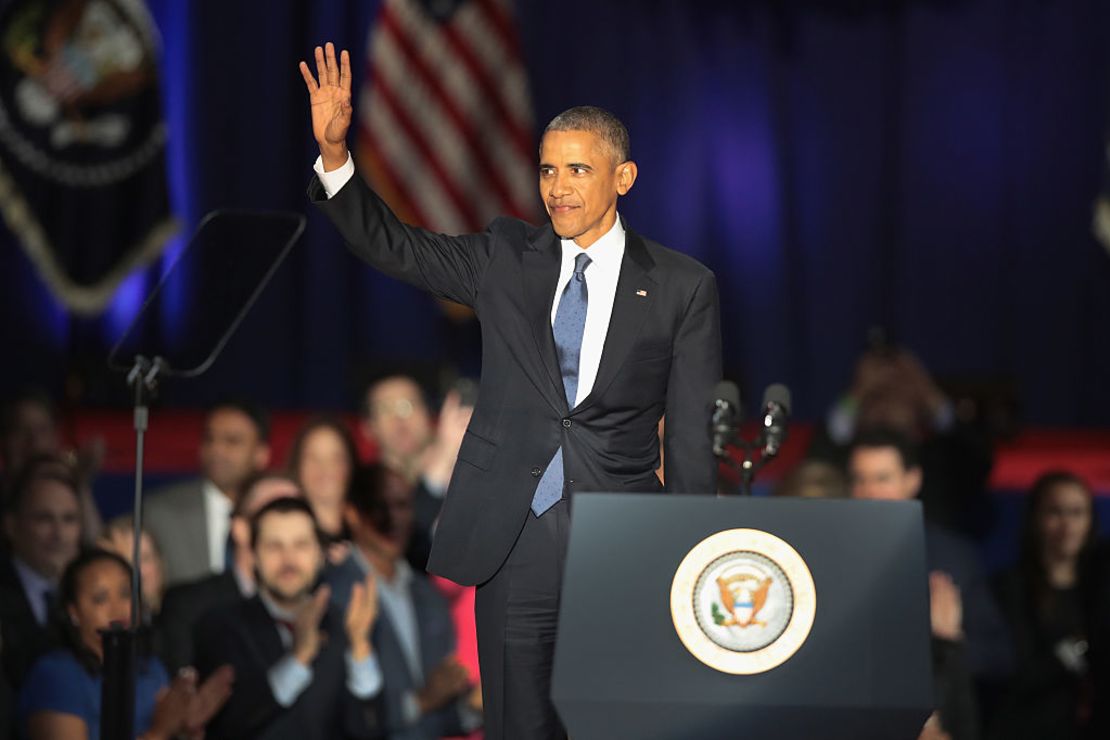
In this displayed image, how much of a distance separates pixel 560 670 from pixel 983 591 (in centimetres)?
314

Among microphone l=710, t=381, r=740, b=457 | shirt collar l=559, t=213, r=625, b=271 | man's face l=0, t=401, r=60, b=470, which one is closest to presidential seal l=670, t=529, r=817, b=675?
microphone l=710, t=381, r=740, b=457

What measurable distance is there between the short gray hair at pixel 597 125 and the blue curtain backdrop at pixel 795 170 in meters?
6.95

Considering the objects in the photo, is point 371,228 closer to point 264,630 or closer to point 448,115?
point 264,630

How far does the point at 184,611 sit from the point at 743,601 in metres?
2.51

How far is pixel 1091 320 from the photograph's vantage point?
1000 cm

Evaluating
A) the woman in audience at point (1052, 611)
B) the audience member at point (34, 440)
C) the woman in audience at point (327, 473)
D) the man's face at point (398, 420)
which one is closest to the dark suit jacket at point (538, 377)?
the woman in audience at point (327, 473)

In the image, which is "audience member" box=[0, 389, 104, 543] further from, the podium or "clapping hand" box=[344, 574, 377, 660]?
the podium

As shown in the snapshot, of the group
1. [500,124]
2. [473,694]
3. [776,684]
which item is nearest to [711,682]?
[776,684]

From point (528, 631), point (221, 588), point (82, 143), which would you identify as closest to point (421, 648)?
point (221, 588)

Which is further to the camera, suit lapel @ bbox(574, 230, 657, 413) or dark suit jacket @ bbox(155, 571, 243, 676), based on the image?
dark suit jacket @ bbox(155, 571, 243, 676)

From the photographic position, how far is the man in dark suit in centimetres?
279

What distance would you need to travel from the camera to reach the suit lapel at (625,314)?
9.22 feet

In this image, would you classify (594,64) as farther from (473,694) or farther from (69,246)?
(473,694)

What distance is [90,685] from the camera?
3945 millimetres
